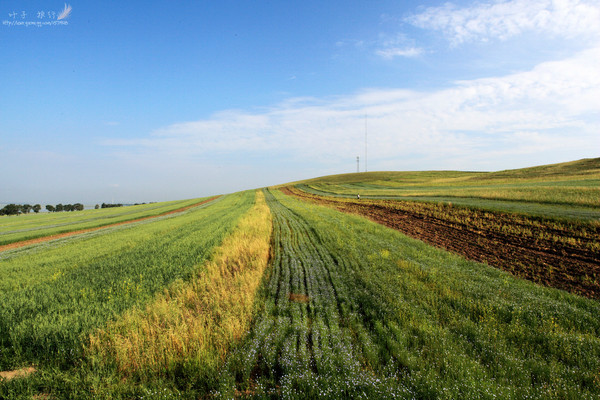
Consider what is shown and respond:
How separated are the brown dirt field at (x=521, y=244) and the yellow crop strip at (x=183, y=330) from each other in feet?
39.3

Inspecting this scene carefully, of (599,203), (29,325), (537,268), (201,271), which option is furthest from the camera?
(599,203)

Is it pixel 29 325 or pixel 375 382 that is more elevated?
pixel 29 325

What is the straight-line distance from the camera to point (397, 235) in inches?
691

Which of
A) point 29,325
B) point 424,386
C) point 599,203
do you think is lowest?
point 424,386

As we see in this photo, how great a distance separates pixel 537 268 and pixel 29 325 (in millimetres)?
18355

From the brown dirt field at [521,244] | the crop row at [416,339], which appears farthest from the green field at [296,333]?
the brown dirt field at [521,244]

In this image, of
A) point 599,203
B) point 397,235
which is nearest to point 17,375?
point 397,235

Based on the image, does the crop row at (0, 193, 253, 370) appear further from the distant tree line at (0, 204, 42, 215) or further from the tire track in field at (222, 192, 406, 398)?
the distant tree line at (0, 204, 42, 215)

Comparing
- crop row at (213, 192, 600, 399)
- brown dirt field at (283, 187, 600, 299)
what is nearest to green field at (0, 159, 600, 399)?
crop row at (213, 192, 600, 399)

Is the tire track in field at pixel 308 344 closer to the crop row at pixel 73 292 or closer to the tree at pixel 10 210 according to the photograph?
the crop row at pixel 73 292

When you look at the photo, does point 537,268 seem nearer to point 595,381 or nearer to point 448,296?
point 448,296

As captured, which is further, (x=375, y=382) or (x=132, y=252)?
(x=132, y=252)

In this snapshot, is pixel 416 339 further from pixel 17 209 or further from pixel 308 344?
pixel 17 209

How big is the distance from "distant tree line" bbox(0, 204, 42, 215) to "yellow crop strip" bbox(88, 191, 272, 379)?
5130 inches
